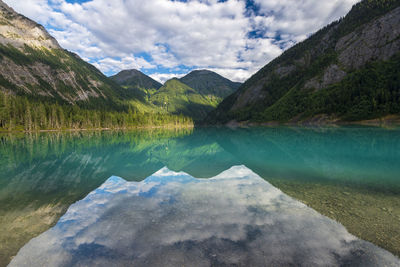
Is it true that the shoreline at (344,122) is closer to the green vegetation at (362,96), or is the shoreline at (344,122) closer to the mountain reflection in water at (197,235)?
the green vegetation at (362,96)

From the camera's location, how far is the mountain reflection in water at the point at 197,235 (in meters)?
7.92

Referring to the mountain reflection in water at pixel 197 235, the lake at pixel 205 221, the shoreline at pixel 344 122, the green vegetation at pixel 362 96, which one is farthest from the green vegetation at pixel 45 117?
the green vegetation at pixel 362 96

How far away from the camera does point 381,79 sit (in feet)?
461

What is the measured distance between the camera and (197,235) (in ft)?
32.1

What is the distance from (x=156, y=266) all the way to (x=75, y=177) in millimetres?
20047

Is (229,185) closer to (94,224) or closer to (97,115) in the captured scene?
(94,224)

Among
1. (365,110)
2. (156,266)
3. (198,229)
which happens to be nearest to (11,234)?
(156,266)

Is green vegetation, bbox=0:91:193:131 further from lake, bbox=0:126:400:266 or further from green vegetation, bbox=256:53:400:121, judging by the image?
green vegetation, bbox=256:53:400:121

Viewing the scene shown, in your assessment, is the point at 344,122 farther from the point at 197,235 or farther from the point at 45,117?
the point at 45,117

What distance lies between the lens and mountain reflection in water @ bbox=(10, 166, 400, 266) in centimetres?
792

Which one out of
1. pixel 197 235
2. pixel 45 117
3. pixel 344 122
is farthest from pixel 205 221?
pixel 344 122

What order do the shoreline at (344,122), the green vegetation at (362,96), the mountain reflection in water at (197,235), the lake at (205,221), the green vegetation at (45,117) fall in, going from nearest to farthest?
1. the mountain reflection in water at (197,235)
2. the lake at (205,221)
3. the shoreline at (344,122)
4. the green vegetation at (45,117)
5. the green vegetation at (362,96)

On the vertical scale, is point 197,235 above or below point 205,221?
above

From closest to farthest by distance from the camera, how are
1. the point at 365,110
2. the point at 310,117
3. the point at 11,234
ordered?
the point at 11,234
the point at 365,110
the point at 310,117
